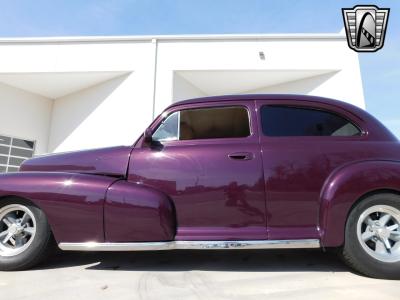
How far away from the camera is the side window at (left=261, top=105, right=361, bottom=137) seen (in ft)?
10.0

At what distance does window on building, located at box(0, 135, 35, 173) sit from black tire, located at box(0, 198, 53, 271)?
10.5 m

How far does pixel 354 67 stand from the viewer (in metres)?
10.8

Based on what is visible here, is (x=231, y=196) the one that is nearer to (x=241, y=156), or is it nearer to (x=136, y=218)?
(x=241, y=156)

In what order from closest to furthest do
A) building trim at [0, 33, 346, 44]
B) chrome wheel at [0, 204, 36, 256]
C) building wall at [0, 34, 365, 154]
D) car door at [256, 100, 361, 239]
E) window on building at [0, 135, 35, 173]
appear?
car door at [256, 100, 361, 239] → chrome wheel at [0, 204, 36, 256] → building wall at [0, 34, 365, 154] → building trim at [0, 33, 346, 44] → window on building at [0, 135, 35, 173]

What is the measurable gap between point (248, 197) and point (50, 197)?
5.88ft

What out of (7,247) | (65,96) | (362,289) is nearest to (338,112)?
(362,289)

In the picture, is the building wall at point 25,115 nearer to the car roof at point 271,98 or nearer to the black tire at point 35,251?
the black tire at point 35,251

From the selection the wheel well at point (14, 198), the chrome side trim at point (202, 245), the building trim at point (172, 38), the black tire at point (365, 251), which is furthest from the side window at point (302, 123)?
the building trim at point (172, 38)

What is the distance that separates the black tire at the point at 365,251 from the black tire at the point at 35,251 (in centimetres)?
264

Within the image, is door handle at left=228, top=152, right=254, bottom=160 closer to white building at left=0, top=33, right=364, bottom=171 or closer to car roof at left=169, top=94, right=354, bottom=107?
car roof at left=169, top=94, right=354, bottom=107

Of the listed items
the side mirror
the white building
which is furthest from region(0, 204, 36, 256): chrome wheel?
the white building

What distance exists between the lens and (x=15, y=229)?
290cm

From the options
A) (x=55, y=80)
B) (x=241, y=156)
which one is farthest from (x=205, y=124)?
(x=55, y=80)

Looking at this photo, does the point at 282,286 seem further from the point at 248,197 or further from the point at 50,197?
the point at 50,197
